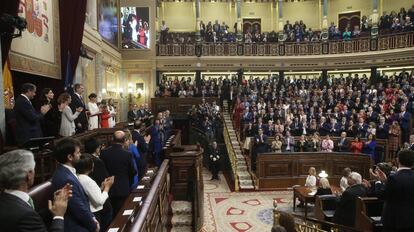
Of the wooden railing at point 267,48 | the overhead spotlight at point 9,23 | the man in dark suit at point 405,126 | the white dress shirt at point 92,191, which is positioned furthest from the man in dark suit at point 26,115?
the wooden railing at point 267,48

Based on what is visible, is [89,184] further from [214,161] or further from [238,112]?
[238,112]

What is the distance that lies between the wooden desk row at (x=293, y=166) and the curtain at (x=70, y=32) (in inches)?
243

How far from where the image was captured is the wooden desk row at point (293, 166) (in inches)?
429

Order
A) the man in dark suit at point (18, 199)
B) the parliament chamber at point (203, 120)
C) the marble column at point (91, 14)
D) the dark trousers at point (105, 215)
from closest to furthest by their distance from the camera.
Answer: the man in dark suit at point (18, 199), the dark trousers at point (105, 215), the parliament chamber at point (203, 120), the marble column at point (91, 14)

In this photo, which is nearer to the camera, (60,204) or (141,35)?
(60,204)

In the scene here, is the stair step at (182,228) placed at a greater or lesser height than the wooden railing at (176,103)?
lesser

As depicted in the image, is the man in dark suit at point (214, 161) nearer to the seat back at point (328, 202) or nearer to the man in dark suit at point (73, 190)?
the seat back at point (328, 202)

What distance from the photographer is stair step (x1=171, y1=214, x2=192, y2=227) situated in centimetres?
545

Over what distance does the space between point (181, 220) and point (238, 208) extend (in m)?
3.74

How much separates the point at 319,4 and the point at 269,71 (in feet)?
20.6

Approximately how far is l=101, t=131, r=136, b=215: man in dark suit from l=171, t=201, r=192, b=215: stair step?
1.84 m

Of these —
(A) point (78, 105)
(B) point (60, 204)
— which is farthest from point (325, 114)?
(B) point (60, 204)

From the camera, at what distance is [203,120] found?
13.2m

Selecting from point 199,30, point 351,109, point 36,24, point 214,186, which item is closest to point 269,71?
point 199,30
